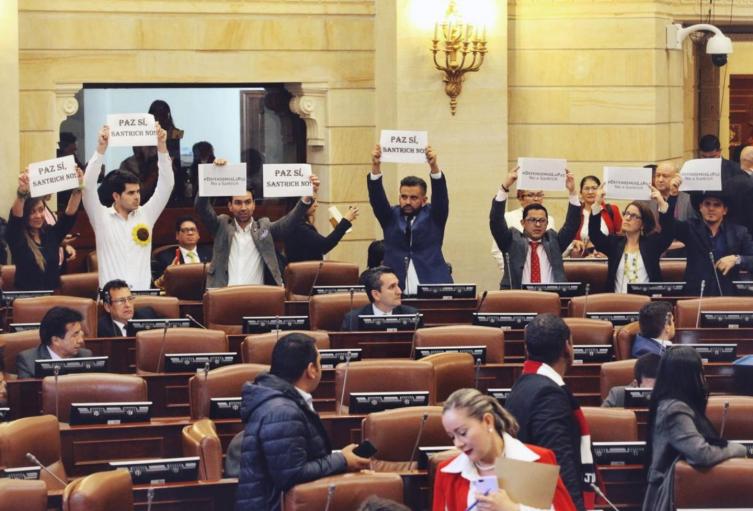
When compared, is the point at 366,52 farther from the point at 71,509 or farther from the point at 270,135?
the point at 71,509

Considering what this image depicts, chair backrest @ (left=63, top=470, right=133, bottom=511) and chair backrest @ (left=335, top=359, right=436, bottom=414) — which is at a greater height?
chair backrest @ (left=335, top=359, right=436, bottom=414)

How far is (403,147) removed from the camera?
410 inches

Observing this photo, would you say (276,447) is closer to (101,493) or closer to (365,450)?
(365,450)

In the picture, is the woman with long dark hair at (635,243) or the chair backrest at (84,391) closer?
the chair backrest at (84,391)

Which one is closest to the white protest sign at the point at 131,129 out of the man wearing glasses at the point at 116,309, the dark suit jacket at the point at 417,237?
the dark suit jacket at the point at 417,237

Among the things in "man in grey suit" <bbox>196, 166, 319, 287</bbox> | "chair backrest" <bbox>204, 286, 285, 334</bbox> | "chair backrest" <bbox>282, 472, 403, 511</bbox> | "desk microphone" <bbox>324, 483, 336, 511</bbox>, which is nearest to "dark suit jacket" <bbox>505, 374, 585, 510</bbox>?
"chair backrest" <bbox>282, 472, 403, 511</bbox>

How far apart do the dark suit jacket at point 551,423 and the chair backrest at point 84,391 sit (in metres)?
2.34

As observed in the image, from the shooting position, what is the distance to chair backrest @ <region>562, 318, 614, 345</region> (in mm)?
8281

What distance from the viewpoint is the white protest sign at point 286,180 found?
34.0 ft

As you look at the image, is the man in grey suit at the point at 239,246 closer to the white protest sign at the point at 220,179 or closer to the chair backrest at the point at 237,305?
the white protest sign at the point at 220,179

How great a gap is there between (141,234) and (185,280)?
2.32 feet

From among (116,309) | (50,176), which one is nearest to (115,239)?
(50,176)

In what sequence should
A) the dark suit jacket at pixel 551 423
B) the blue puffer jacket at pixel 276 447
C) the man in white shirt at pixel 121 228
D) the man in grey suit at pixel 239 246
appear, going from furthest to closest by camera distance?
the man in grey suit at pixel 239 246 → the man in white shirt at pixel 121 228 → the blue puffer jacket at pixel 276 447 → the dark suit jacket at pixel 551 423

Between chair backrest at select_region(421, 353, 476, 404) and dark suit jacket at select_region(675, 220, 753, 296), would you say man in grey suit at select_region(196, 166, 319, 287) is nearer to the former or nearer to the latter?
dark suit jacket at select_region(675, 220, 753, 296)
